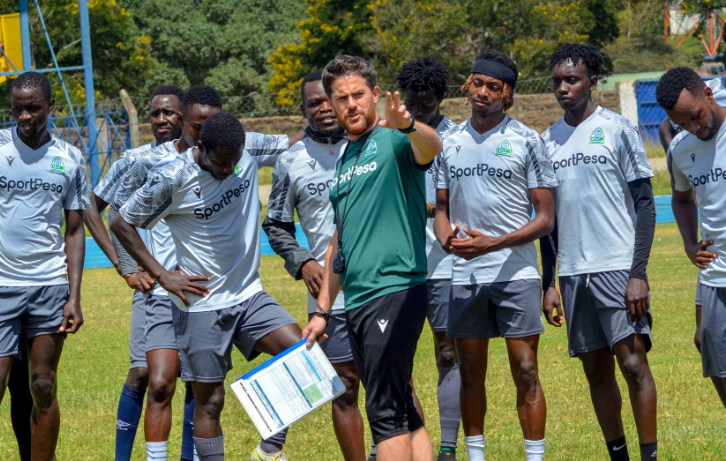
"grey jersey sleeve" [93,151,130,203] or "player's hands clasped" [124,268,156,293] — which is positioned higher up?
"grey jersey sleeve" [93,151,130,203]

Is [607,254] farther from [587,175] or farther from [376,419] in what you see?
[376,419]

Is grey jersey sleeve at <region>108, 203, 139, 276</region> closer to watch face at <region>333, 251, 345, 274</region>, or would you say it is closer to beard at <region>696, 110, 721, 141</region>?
watch face at <region>333, 251, 345, 274</region>

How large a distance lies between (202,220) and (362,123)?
1381mm

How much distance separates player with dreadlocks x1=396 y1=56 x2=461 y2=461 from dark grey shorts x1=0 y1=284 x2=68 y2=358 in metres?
2.42

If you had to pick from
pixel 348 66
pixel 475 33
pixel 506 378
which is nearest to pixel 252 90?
pixel 475 33

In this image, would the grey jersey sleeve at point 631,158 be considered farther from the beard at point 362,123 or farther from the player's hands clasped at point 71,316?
the player's hands clasped at point 71,316

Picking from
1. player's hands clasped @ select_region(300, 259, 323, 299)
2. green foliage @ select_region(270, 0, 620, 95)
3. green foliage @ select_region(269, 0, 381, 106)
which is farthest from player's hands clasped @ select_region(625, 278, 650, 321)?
green foliage @ select_region(269, 0, 381, 106)

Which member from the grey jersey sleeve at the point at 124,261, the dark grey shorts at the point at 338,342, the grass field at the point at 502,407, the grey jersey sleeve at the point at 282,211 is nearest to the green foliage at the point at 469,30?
the grass field at the point at 502,407

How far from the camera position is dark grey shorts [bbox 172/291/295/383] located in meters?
5.61

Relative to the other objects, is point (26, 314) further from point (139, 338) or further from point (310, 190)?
point (310, 190)

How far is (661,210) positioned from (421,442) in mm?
17092

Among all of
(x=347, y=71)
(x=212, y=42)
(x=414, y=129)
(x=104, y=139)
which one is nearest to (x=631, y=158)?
(x=414, y=129)

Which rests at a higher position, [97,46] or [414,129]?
[414,129]

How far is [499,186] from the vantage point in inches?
229
